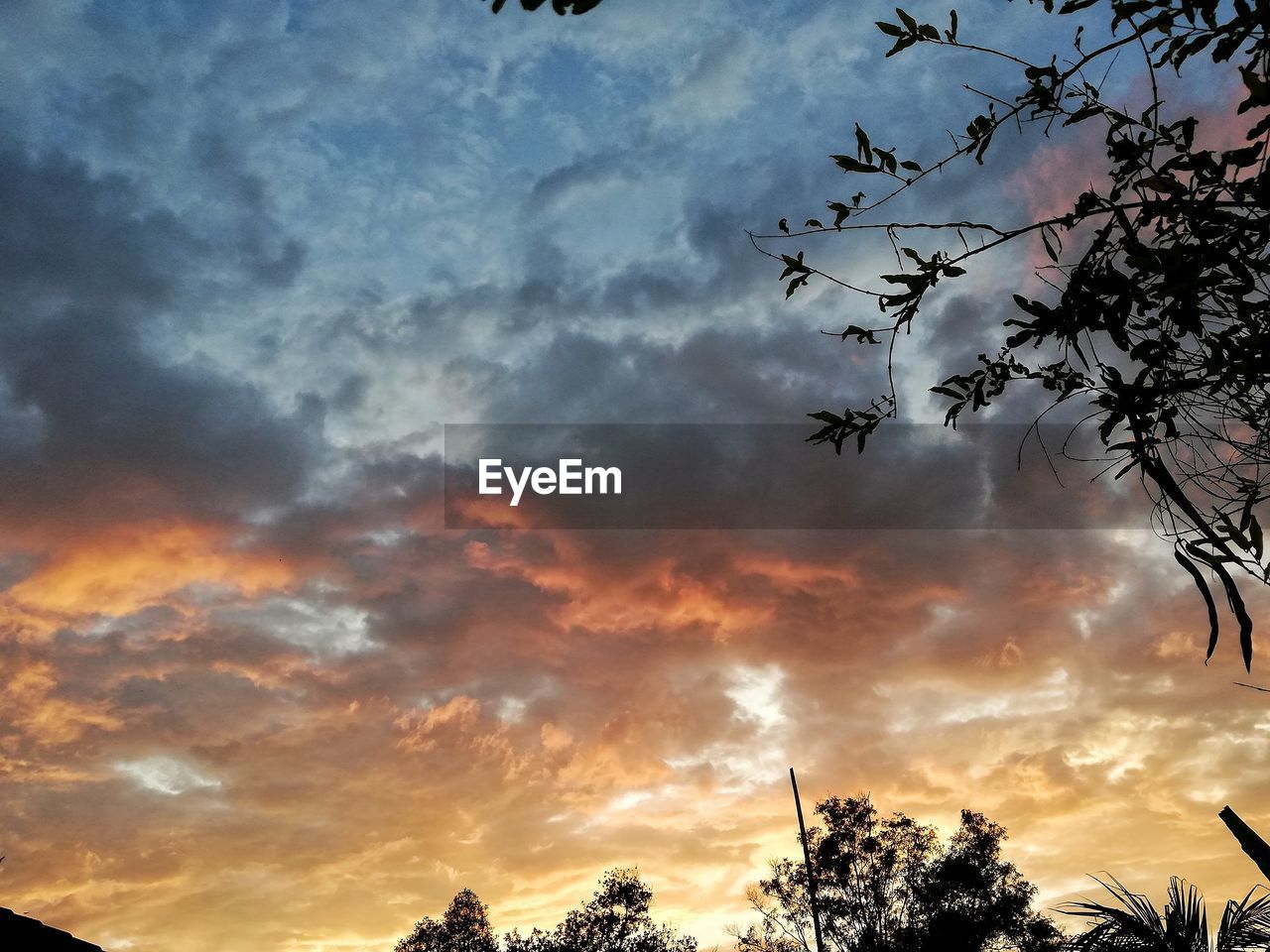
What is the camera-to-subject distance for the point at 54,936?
11344 mm

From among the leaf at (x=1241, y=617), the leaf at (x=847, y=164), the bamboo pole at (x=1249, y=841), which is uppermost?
the leaf at (x=847, y=164)

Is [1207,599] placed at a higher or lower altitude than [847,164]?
lower

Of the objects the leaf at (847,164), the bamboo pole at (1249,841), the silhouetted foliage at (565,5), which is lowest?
the bamboo pole at (1249,841)

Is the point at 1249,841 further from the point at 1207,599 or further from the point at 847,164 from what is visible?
the point at 847,164

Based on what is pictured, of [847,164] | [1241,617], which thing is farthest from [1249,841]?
[847,164]

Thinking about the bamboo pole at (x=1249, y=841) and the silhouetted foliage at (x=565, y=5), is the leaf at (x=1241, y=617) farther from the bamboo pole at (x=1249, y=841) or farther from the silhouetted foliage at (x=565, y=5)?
the silhouetted foliage at (x=565, y=5)

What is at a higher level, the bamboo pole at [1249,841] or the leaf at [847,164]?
the leaf at [847,164]

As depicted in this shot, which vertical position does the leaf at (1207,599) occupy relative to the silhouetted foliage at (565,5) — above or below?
below

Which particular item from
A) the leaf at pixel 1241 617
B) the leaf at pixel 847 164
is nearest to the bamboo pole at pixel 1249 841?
the leaf at pixel 1241 617

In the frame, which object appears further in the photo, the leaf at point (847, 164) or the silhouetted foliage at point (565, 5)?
the leaf at point (847, 164)

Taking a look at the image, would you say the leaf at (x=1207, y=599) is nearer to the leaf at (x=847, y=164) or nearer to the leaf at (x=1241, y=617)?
the leaf at (x=1241, y=617)

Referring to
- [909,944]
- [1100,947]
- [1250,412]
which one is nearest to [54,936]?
[1100,947]

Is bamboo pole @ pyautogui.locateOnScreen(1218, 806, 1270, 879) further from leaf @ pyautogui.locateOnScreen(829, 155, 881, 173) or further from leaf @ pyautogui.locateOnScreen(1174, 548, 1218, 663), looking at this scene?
leaf @ pyautogui.locateOnScreen(829, 155, 881, 173)

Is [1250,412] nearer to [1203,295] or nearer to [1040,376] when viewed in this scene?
[1203,295]
